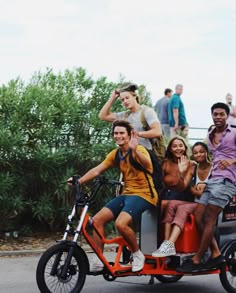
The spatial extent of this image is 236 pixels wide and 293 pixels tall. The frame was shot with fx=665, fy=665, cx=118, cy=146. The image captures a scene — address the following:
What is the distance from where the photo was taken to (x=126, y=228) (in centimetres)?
636

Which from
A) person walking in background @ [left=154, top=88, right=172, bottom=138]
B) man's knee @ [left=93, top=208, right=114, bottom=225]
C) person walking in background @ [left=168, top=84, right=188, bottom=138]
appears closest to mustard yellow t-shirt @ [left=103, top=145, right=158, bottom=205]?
man's knee @ [left=93, top=208, right=114, bottom=225]

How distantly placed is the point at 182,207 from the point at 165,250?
50 cm

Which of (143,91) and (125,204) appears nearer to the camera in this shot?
(125,204)

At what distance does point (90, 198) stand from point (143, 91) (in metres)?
5.59

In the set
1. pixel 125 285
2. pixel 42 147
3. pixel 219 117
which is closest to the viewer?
pixel 219 117

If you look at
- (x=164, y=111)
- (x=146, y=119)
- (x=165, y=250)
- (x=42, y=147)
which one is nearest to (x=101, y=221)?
(x=165, y=250)

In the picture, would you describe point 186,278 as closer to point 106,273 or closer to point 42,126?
point 106,273

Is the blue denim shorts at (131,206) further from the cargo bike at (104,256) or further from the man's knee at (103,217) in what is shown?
the cargo bike at (104,256)

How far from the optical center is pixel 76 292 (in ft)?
20.6

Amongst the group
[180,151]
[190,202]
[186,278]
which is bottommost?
[186,278]

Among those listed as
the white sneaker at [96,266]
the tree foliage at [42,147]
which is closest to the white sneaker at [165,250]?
the white sneaker at [96,266]

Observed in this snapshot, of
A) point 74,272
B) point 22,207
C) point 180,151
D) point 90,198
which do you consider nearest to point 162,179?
point 180,151

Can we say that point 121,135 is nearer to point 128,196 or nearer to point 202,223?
point 128,196

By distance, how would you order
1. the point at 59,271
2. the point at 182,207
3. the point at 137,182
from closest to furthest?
the point at 59,271 < the point at 137,182 < the point at 182,207
